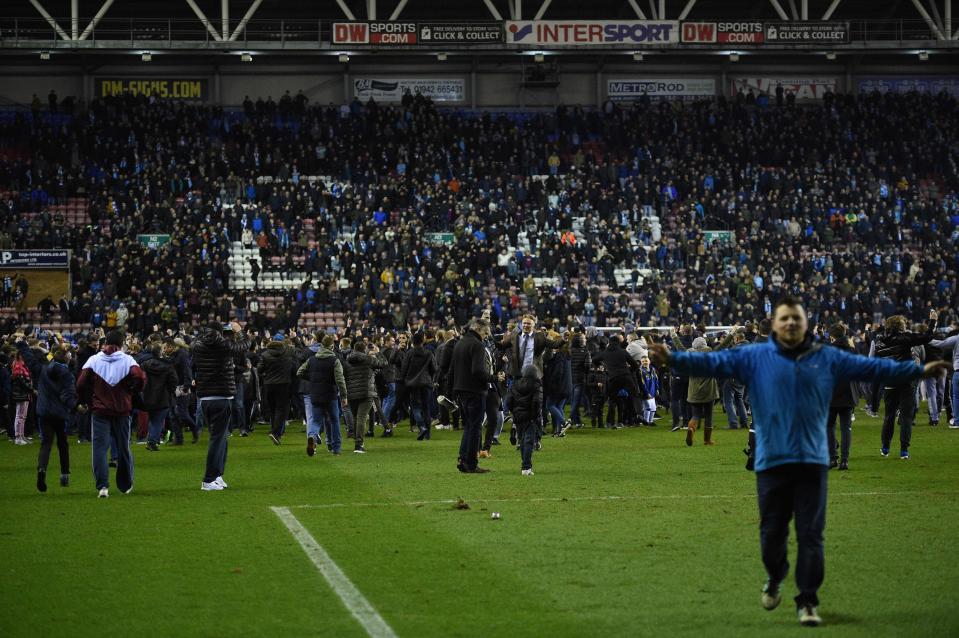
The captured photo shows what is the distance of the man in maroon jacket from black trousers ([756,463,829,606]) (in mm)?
8295

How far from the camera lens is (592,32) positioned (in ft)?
164

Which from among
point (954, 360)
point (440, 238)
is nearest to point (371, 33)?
point (440, 238)

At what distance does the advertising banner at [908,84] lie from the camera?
57.9m

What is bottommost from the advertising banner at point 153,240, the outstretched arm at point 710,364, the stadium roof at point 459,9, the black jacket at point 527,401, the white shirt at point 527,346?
the black jacket at point 527,401

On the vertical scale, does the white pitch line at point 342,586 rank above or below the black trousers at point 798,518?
below

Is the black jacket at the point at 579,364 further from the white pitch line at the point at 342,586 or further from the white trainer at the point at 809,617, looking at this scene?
the white trainer at the point at 809,617

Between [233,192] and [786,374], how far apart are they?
4056 centimetres

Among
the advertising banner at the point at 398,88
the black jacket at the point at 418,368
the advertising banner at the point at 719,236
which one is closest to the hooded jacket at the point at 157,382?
the black jacket at the point at 418,368

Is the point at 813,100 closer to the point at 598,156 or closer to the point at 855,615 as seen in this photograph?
the point at 598,156

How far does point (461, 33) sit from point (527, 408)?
117ft

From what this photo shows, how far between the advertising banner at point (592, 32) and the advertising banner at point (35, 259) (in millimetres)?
18134

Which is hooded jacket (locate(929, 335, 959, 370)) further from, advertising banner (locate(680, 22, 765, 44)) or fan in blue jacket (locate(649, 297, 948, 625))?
advertising banner (locate(680, 22, 765, 44))

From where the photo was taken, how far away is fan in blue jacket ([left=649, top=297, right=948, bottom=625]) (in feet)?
25.8

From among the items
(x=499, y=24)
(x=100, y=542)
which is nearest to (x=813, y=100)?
(x=499, y=24)
